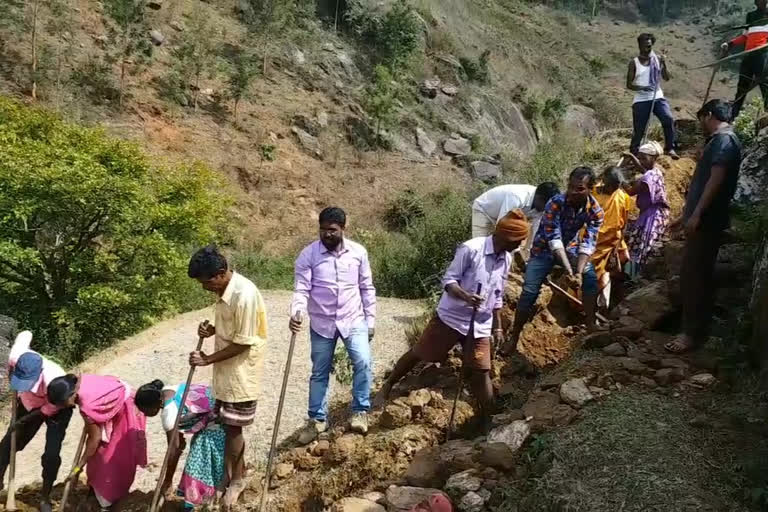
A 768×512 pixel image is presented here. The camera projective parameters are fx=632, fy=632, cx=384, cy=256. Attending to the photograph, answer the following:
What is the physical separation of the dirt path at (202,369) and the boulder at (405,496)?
5.55ft

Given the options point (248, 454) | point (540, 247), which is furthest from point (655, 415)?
point (248, 454)

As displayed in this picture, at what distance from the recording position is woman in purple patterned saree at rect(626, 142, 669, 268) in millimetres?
5555

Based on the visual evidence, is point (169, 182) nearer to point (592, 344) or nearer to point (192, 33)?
point (592, 344)

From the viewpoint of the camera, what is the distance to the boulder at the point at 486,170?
21.5 m

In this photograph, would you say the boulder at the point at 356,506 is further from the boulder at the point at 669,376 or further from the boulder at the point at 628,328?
the boulder at the point at 628,328

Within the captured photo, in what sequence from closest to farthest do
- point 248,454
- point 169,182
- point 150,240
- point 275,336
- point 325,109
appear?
point 248,454, point 275,336, point 150,240, point 169,182, point 325,109

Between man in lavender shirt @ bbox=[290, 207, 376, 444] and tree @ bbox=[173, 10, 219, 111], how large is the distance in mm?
16276

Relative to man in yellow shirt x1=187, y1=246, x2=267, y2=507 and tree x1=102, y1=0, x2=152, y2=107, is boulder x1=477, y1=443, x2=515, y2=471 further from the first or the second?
tree x1=102, y1=0, x2=152, y2=107

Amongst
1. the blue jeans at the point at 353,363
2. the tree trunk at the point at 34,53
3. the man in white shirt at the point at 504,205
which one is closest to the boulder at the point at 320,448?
the blue jeans at the point at 353,363

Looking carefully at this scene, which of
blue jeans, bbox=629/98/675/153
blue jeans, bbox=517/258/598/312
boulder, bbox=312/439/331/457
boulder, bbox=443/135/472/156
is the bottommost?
boulder, bbox=312/439/331/457

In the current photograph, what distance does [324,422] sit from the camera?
430 centimetres

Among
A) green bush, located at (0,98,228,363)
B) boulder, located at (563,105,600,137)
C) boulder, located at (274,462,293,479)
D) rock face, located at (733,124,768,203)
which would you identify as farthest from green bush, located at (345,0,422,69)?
boulder, located at (274,462,293,479)

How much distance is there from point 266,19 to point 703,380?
20.9 m

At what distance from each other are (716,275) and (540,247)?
1.33 metres
